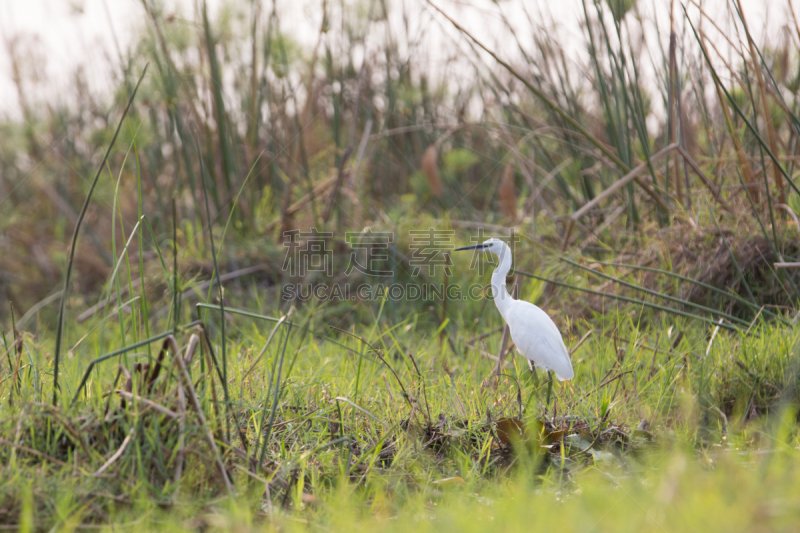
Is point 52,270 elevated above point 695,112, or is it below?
below

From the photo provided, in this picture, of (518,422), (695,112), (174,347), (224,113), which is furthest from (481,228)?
(174,347)

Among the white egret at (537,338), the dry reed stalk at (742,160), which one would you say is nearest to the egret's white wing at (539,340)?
the white egret at (537,338)

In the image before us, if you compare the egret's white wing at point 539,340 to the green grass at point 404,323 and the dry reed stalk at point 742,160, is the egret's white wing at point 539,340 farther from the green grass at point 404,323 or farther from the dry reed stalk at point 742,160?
→ the dry reed stalk at point 742,160

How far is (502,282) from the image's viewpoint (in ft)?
9.37

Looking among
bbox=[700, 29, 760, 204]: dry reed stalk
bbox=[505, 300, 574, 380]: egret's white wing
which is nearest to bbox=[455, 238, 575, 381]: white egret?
bbox=[505, 300, 574, 380]: egret's white wing

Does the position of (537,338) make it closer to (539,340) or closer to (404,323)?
(539,340)

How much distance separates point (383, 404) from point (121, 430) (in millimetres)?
859

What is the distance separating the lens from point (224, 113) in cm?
445

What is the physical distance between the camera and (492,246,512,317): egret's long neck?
2717 millimetres

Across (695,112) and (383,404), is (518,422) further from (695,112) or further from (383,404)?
(695,112)

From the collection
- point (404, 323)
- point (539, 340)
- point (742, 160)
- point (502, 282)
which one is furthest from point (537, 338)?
point (742, 160)

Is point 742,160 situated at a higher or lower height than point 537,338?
higher

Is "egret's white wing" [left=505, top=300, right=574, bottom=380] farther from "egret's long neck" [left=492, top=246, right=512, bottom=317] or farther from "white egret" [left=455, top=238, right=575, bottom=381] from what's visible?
"egret's long neck" [left=492, top=246, right=512, bottom=317]

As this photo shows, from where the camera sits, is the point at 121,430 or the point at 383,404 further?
the point at 383,404
